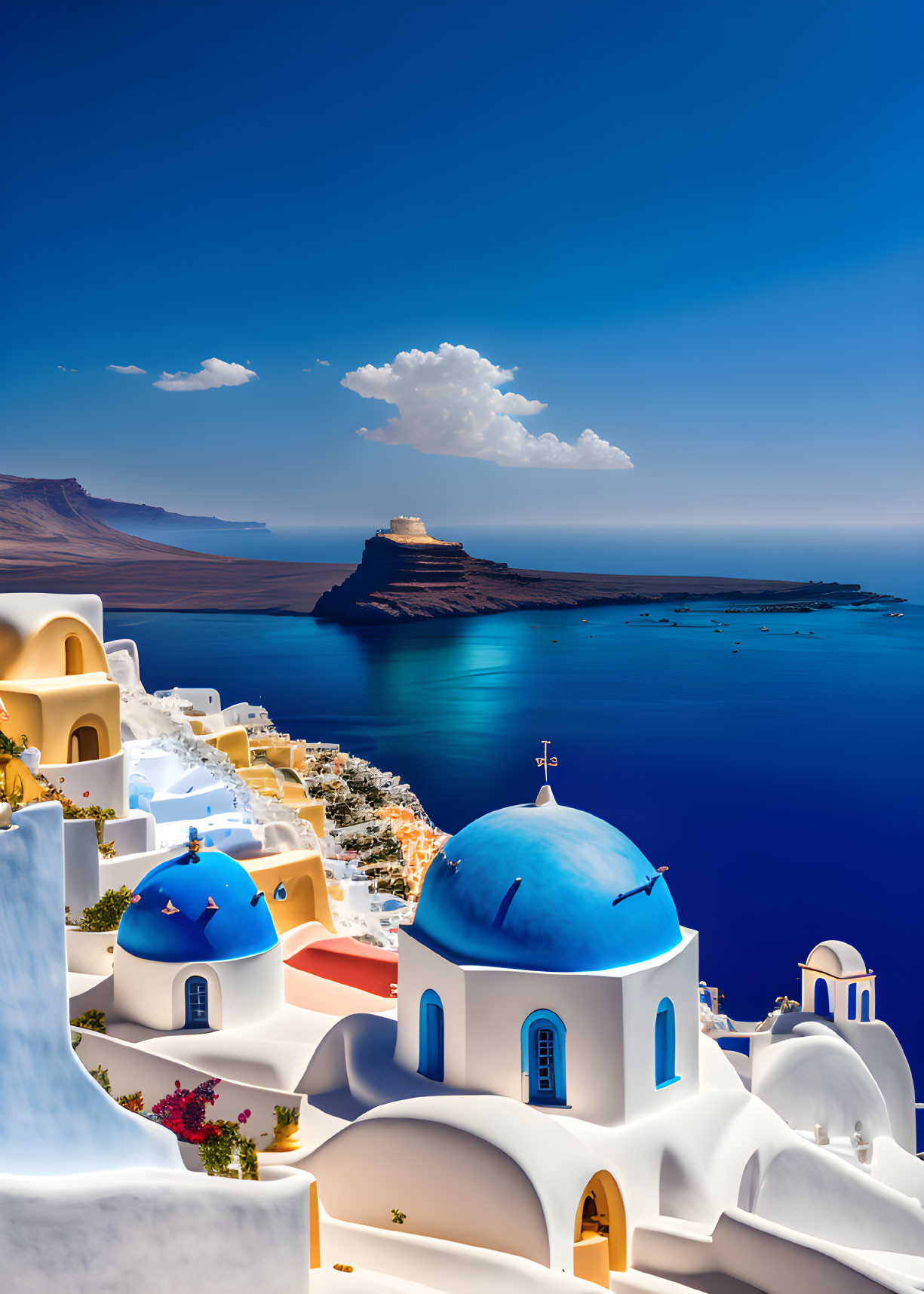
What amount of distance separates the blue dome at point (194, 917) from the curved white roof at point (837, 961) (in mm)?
9163

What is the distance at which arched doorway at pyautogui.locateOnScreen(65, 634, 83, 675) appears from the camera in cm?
1691

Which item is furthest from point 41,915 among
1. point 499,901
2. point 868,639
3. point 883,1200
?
point 868,639

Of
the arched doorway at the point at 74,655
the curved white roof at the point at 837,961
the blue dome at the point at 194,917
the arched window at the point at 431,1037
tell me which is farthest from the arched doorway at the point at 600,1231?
the arched doorway at the point at 74,655

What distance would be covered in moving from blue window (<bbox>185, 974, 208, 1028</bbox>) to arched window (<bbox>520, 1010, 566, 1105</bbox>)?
397cm

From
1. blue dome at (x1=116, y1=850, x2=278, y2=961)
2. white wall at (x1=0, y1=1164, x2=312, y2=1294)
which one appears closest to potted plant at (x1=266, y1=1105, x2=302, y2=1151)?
blue dome at (x1=116, y1=850, x2=278, y2=961)

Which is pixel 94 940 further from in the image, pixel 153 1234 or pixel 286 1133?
pixel 153 1234

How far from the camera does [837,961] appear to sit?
15664 millimetres

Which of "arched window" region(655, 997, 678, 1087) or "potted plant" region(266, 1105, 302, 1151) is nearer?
"potted plant" region(266, 1105, 302, 1151)

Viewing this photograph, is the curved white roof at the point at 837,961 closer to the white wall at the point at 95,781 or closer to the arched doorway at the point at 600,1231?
the arched doorway at the point at 600,1231

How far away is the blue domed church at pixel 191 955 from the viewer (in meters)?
10.9

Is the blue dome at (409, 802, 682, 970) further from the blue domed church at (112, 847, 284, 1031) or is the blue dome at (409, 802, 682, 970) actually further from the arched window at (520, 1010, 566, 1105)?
the blue domed church at (112, 847, 284, 1031)

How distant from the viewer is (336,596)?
99688 millimetres

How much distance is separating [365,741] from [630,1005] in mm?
52461

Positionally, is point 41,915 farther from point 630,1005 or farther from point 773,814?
point 773,814
